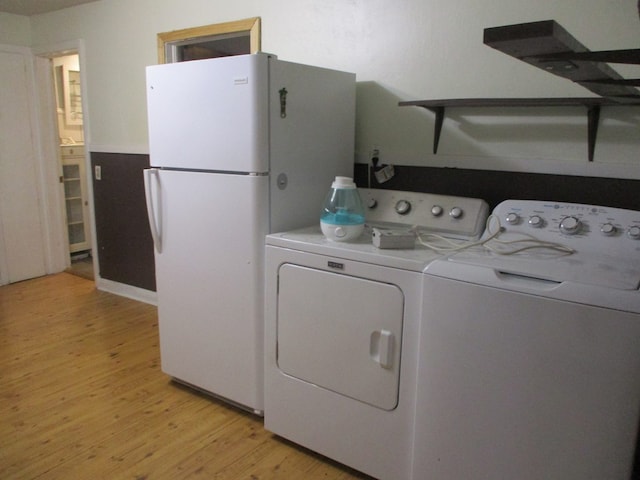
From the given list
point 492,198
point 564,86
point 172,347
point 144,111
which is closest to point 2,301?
point 144,111

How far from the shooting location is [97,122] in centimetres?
384

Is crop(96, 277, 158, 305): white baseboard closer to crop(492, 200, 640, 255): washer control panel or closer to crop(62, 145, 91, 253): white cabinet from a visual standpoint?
crop(62, 145, 91, 253): white cabinet

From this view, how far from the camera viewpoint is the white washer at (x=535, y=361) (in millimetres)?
1311

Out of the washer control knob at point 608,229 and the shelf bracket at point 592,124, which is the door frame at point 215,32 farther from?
the washer control knob at point 608,229

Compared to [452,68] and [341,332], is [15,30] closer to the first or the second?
[452,68]

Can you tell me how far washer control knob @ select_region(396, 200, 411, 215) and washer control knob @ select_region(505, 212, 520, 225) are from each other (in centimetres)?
42

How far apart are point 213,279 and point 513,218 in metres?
1.31

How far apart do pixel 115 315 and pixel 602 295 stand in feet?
10.5

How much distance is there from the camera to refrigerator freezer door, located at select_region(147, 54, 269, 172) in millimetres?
1956

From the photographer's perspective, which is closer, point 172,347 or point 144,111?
point 172,347

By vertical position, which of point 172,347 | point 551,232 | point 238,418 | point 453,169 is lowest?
→ point 238,418

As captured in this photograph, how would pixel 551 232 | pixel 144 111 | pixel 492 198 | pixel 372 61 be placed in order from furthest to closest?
pixel 144 111 < pixel 372 61 < pixel 492 198 < pixel 551 232

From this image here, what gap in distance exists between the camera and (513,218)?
1881 millimetres

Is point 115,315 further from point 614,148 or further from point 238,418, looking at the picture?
point 614,148
